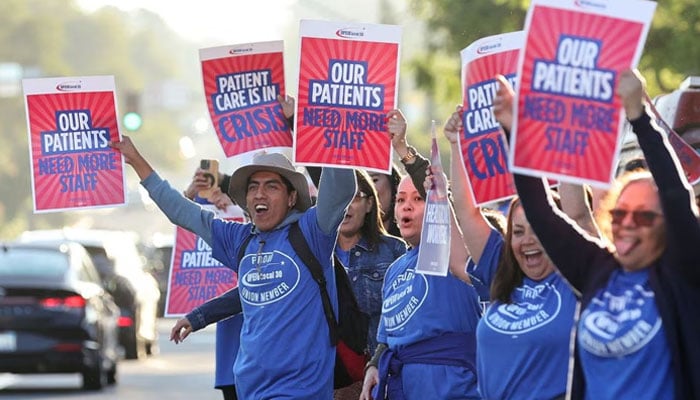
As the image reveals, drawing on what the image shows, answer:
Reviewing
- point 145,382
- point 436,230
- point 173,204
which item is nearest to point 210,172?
point 173,204

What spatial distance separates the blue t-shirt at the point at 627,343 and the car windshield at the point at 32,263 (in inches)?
561

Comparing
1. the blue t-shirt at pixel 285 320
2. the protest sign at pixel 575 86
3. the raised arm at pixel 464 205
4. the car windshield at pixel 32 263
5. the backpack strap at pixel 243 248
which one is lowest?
the car windshield at pixel 32 263

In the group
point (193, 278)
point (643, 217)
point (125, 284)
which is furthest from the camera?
point (125, 284)

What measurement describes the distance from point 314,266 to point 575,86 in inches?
116

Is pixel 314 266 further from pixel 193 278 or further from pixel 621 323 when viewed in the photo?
pixel 193 278

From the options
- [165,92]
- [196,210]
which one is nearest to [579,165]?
[196,210]

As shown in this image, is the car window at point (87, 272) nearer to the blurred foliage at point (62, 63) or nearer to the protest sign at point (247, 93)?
the protest sign at point (247, 93)

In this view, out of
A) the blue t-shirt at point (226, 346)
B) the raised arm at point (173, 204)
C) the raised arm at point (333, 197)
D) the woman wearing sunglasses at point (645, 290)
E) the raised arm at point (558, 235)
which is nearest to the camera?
the woman wearing sunglasses at point (645, 290)

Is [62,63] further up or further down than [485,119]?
further down

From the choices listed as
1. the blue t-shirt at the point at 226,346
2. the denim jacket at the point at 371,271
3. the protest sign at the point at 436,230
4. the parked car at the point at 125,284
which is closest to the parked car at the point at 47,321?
→ the parked car at the point at 125,284

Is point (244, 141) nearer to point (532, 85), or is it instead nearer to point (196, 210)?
point (196, 210)

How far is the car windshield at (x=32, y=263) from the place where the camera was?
20.0 meters

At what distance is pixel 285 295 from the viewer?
28.0 feet

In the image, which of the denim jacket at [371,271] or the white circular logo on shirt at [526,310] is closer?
the white circular logo on shirt at [526,310]
